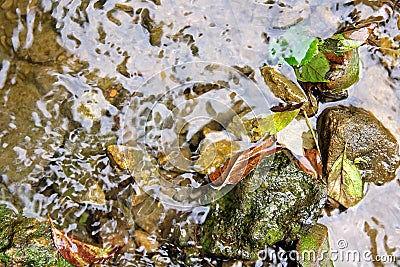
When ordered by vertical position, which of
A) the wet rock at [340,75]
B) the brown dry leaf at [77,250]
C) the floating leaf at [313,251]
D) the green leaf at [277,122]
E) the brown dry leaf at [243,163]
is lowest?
the floating leaf at [313,251]

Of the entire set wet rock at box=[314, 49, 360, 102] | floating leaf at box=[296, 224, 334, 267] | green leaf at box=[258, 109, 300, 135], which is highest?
wet rock at box=[314, 49, 360, 102]

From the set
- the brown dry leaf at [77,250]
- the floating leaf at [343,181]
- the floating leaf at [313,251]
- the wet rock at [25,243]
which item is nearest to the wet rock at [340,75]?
the floating leaf at [343,181]

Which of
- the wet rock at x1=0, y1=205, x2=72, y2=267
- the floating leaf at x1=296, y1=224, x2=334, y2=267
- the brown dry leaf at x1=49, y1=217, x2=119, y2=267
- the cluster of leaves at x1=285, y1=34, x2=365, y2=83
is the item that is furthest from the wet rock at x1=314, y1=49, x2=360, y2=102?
the wet rock at x1=0, y1=205, x2=72, y2=267

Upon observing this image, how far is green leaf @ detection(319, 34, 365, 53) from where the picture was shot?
2.45 m

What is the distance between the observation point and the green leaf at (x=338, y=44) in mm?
2453

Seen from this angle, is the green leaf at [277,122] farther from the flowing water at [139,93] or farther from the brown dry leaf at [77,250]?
the brown dry leaf at [77,250]

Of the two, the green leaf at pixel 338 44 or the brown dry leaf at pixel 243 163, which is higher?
the green leaf at pixel 338 44

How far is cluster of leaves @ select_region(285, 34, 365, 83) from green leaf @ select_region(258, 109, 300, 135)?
0.69 feet

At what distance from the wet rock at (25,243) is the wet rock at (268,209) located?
0.85 meters

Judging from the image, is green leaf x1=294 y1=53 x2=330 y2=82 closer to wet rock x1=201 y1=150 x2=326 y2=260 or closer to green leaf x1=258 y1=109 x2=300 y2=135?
green leaf x1=258 y1=109 x2=300 y2=135

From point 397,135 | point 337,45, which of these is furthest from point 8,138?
point 397,135

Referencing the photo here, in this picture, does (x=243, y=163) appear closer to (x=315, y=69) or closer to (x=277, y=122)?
(x=277, y=122)

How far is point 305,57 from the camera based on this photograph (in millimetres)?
2518

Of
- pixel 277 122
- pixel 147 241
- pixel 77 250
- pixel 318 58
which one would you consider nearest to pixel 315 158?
pixel 277 122
